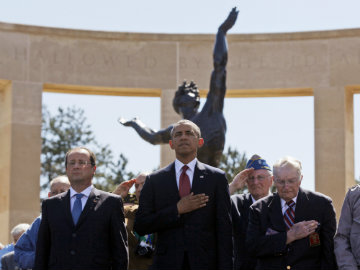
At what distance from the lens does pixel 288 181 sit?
28.6 feet

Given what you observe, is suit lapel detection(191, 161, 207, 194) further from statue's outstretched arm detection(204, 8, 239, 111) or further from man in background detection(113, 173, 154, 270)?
statue's outstretched arm detection(204, 8, 239, 111)

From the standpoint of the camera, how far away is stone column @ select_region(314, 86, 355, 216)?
26.7m

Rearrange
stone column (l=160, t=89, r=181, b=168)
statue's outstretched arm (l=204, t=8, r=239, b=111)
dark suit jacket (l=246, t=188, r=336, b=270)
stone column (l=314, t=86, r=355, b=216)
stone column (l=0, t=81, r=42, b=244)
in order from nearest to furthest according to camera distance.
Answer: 1. dark suit jacket (l=246, t=188, r=336, b=270)
2. statue's outstretched arm (l=204, t=8, r=239, b=111)
3. stone column (l=0, t=81, r=42, b=244)
4. stone column (l=314, t=86, r=355, b=216)
5. stone column (l=160, t=89, r=181, b=168)

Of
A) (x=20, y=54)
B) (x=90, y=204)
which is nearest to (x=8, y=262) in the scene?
(x=90, y=204)

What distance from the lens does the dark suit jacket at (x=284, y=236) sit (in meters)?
8.57

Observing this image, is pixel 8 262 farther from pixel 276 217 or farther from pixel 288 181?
pixel 288 181

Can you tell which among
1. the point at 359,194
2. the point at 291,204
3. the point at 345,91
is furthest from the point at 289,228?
the point at 345,91

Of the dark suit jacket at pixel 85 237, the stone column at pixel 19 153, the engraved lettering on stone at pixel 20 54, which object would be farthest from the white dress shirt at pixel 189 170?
the engraved lettering on stone at pixel 20 54

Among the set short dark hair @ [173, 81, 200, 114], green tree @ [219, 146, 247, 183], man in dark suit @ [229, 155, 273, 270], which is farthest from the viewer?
green tree @ [219, 146, 247, 183]

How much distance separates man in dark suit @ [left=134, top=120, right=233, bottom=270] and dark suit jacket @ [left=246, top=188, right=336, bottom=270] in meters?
0.67

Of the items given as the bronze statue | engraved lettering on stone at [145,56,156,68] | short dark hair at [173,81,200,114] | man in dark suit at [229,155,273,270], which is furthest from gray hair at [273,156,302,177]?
engraved lettering on stone at [145,56,156,68]

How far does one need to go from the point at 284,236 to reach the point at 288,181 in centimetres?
59

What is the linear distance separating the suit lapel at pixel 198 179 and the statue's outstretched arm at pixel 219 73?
10.0 meters

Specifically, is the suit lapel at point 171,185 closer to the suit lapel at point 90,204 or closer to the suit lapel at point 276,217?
the suit lapel at point 90,204
